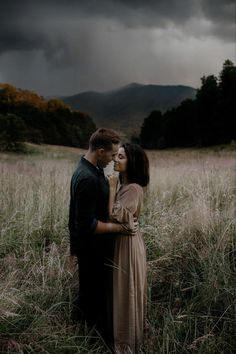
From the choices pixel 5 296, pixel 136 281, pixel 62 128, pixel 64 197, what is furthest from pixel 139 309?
pixel 62 128

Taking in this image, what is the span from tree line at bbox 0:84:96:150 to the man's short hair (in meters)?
31.0

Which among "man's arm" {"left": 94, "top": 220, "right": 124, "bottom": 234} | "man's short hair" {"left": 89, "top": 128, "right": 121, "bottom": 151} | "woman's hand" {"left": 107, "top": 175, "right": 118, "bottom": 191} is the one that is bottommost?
"man's arm" {"left": 94, "top": 220, "right": 124, "bottom": 234}

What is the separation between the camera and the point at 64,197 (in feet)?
18.3

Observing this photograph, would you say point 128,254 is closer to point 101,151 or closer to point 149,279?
point 101,151

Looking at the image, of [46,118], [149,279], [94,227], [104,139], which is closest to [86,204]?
[94,227]

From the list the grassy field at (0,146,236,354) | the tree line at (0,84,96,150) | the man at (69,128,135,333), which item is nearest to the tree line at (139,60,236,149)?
the tree line at (0,84,96,150)

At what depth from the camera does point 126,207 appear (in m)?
2.80

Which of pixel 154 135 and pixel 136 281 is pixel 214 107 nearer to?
pixel 154 135

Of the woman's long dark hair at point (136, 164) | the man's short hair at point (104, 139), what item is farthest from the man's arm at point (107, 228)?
the man's short hair at point (104, 139)

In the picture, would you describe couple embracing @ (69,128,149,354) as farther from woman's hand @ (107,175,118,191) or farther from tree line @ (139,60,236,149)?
tree line @ (139,60,236,149)

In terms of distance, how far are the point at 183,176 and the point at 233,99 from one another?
2971 cm

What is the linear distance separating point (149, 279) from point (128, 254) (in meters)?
1.16

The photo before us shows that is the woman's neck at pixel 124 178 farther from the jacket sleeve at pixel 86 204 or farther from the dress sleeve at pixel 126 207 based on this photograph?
the jacket sleeve at pixel 86 204

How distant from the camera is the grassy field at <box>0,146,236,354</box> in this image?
2982 millimetres
